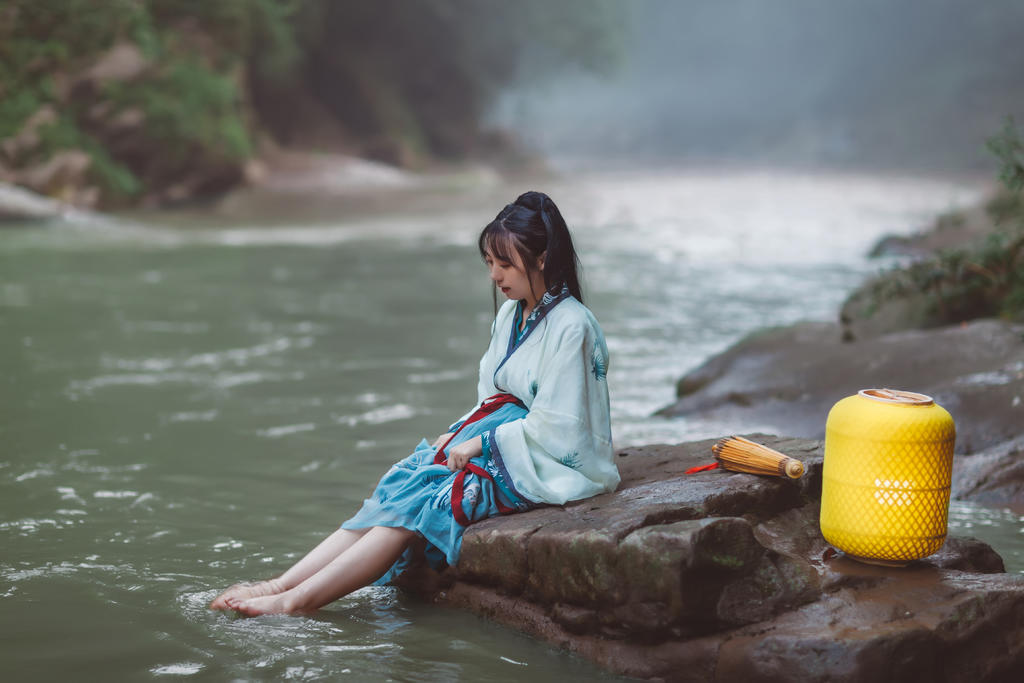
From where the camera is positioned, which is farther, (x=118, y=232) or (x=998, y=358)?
(x=118, y=232)

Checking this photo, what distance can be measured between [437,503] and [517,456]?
33 centimetres

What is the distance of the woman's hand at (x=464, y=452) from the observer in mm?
3980

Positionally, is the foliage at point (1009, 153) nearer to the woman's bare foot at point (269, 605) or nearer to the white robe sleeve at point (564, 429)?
the white robe sleeve at point (564, 429)

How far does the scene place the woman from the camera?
3.88 meters

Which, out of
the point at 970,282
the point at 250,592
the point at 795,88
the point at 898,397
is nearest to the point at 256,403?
the point at 250,592

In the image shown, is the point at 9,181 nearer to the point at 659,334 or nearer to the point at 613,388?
the point at 659,334

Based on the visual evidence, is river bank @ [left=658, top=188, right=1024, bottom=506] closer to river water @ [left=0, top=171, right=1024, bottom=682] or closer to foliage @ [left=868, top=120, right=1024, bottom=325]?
foliage @ [left=868, top=120, right=1024, bottom=325]

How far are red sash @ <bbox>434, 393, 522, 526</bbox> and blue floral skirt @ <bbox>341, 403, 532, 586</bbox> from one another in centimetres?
1

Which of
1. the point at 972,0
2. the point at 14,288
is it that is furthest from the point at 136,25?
the point at 972,0

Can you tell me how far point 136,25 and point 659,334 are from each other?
15.8 meters

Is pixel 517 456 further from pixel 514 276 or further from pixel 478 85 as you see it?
pixel 478 85

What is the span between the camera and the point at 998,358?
6.60 metres

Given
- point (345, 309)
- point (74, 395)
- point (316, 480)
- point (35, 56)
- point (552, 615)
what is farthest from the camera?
point (35, 56)

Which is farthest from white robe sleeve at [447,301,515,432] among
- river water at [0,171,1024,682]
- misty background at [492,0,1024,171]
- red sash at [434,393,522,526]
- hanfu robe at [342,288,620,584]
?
misty background at [492,0,1024,171]
